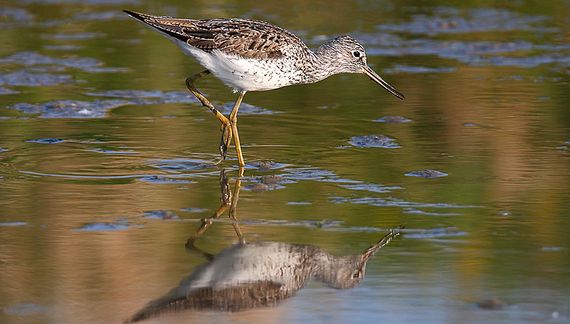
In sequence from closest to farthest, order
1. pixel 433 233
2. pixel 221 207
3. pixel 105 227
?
pixel 433 233, pixel 105 227, pixel 221 207

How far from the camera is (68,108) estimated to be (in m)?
9.35

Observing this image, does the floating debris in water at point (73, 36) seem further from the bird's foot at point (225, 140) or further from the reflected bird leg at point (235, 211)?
the reflected bird leg at point (235, 211)

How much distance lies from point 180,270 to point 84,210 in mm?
1286

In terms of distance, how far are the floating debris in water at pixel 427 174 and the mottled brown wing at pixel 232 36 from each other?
1.45 meters

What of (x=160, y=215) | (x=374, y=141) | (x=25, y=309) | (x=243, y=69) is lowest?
(x=25, y=309)

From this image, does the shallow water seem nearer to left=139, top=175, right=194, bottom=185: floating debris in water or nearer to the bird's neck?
left=139, top=175, right=194, bottom=185: floating debris in water

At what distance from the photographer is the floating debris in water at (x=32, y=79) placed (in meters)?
10.4

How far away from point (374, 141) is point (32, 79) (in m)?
3.88

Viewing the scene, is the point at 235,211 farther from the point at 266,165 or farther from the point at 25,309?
the point at 25,309

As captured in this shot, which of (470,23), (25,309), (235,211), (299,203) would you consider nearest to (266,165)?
(299,203)

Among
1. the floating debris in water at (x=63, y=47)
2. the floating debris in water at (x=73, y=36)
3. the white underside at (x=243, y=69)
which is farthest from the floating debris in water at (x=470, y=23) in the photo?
the white underside at (x=243, y=69)

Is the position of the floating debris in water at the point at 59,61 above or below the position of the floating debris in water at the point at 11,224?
above

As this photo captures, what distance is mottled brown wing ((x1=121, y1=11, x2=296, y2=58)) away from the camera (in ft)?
26.2

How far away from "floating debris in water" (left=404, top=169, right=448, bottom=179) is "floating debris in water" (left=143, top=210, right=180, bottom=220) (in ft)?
5.54
